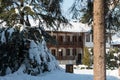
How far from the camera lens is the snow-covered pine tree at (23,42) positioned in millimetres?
21078

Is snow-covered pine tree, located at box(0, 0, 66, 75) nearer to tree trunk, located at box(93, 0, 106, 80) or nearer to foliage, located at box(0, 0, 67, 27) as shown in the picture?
foliage, located at box(0, 0, 67, 27)

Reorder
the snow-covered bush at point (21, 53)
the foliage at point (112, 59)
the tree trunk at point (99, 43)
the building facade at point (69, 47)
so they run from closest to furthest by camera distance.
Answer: the tree trunk at point (99, 43), the snow-covered bush at point (21, 53), the foliage at point (112, 59), the building facade at point (69, 47)

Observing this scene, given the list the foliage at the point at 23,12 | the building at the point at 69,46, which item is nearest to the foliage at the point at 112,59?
the foliage at the point at 23,12

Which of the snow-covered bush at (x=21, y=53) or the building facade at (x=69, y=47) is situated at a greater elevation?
the snow-covered bush at (x=21, y=53)

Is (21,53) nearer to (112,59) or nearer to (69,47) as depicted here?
(112,59)

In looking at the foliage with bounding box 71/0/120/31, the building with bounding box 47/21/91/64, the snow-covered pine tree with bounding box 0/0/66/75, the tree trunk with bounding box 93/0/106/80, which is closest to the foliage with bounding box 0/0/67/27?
the snow-covered pine tree with bounding box 0/0/66/75

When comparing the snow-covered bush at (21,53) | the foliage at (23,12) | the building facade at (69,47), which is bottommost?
the building facade at (69,47)

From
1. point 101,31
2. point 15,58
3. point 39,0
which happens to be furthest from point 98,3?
point 39,0

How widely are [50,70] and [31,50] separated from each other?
1.47 metres

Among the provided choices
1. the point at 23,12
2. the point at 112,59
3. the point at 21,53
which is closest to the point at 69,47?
the point at 112,59

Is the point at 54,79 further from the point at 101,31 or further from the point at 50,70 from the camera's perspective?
the point at 101,31

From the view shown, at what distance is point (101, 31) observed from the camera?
33.4ft

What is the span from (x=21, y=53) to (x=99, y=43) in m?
11.8

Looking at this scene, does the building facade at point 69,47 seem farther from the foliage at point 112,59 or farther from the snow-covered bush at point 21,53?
the snow-covered bush at point 21,53
